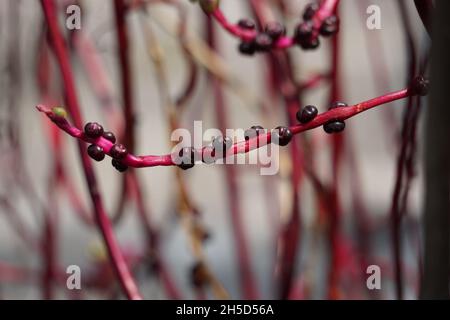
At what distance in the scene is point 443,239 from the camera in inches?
8.4

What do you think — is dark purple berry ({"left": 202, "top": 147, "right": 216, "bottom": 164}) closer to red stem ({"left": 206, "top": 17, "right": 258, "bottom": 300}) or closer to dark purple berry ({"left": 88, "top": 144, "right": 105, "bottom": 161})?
dark purple berry ({"left": 88, "top": 144, "right": 105, "bottom": 161})

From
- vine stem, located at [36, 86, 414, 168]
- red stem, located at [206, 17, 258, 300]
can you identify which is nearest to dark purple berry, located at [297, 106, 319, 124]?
vine stem, located at [36, 86, 414, 168]

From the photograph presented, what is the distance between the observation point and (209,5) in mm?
345

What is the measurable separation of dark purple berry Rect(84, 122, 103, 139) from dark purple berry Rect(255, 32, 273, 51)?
12 centimetres

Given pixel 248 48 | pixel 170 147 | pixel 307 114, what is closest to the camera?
pixel 307 114

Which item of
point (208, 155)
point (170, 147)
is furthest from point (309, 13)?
point (170, 147)

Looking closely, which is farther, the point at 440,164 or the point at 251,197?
the point at 251,197

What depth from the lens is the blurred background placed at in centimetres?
62

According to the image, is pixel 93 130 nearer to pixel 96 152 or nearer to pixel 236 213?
pixel 96 152

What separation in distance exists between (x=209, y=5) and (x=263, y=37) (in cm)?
5

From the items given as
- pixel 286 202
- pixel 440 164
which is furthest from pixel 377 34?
pixel 440 164

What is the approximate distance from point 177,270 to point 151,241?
44 cm

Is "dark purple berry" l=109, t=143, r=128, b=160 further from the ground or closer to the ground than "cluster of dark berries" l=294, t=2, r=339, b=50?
closer to the ground
